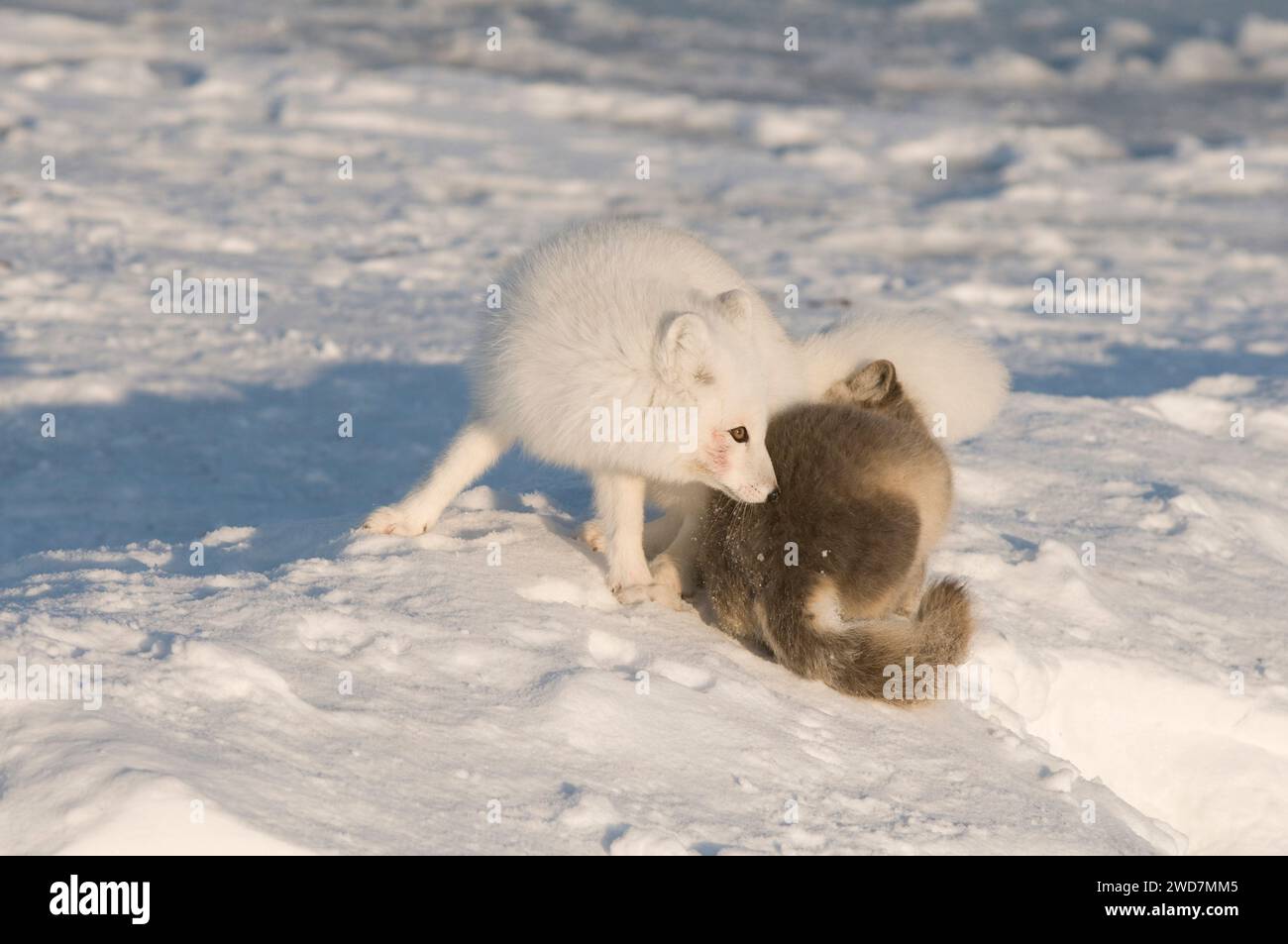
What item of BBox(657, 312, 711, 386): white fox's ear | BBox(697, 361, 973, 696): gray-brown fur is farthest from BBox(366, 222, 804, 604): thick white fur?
BBox(697, 361, 973, 696): gray-brown fur

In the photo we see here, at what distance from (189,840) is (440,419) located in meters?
4.42

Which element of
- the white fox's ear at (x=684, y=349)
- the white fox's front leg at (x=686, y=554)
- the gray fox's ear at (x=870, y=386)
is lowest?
the white fox's front leg at (x=686, y=554)

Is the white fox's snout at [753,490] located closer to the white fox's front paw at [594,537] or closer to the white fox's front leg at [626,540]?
the white fox's front leg at [626,540]

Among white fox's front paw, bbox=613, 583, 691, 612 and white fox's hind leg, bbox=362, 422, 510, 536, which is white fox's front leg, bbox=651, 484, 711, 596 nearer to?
white fox's front paw, bbox=613, 583, 691, 612

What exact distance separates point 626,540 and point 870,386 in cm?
91

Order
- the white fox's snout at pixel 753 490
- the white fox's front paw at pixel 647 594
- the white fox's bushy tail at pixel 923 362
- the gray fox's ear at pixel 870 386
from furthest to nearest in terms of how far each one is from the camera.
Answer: the white fox's bushy tail at pixel 923 362
the gray fox's ear at pixel 870 386
the white fox's front paw at pixel 647 594
the white fox's snout at pixel 753 490

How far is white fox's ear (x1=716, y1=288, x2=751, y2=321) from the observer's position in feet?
12.8

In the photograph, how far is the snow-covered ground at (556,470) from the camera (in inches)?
115

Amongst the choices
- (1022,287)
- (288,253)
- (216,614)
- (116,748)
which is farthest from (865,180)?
(116,748)

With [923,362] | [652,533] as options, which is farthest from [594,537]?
[923,362]

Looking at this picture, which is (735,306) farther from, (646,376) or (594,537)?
(594,537)

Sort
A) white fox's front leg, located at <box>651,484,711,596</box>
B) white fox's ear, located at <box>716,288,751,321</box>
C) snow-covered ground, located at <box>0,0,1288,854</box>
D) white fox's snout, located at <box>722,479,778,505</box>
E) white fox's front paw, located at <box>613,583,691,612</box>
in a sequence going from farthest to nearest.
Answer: white fox's front leg, located at <box>651,484,711,596</box> < white fox's front paw, located at <box>613,583,691,612</box> < white fox's ear, located at <box>716,288,751,321</box> < white fox's snout, located at <box>722,479,778,505</box> < snow-covered ground, located at <box>0,0,1288,854</box>

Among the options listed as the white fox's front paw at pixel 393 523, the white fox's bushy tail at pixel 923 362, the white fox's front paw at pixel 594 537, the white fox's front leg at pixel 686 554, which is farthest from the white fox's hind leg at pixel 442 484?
the white fox's bushy tail at pixel 923 362

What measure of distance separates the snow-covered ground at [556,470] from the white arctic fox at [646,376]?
0.77ft
